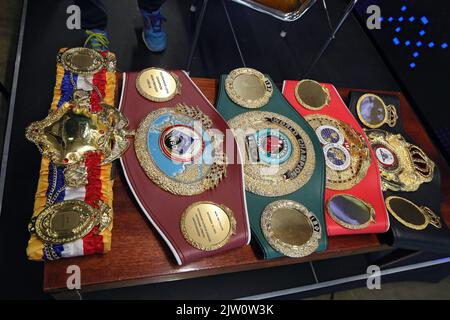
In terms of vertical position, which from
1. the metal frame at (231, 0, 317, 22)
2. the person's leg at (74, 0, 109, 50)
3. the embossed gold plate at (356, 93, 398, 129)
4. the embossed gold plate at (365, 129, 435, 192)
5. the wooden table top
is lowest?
the wooden table top

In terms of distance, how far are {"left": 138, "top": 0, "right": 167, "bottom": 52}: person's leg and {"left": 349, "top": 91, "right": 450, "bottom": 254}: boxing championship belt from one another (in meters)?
1.00

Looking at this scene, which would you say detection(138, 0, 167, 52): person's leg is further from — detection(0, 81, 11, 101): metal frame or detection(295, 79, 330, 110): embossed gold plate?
detection(295, 79, 330, 110): embossed gold plate

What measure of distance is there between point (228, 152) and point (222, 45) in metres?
1.07

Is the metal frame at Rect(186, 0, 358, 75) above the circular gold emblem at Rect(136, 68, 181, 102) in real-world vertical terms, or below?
above

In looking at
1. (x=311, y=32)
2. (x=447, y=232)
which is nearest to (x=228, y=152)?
(x=447, y=232)

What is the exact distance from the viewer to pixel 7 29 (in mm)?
1638

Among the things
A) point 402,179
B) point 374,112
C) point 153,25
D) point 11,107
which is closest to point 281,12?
point 374,112

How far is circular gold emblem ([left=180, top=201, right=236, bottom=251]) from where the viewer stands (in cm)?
83

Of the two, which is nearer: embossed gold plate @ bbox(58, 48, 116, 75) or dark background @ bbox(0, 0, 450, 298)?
embossed gold plate @ bbox(58, 48, 116, 75)

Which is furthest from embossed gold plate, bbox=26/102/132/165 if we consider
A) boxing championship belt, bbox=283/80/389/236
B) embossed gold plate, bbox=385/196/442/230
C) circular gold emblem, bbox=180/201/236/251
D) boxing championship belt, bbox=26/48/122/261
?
embossed gold plate, bbox=385/196/442/230
